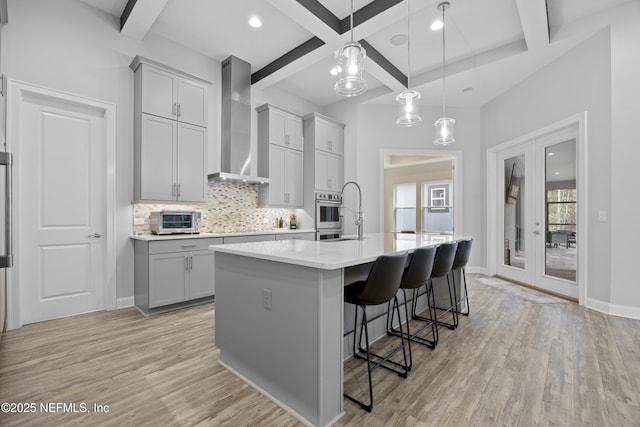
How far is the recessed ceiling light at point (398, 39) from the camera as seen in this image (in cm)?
398

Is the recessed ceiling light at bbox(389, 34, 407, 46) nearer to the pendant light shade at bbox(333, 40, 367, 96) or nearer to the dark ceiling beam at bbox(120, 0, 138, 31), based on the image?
the pendant light shade at bbox(333, 40, 367, 96)

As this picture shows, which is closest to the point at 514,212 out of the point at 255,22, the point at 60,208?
the point at 255,22

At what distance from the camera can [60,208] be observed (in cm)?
328

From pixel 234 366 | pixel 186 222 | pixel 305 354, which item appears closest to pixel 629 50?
pixel 305 354

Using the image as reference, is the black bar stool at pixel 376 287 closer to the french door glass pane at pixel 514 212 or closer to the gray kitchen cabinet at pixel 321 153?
the gray kitchen cabinet at pixel 321 153

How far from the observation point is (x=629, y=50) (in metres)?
3.34

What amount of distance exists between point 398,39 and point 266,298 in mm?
3848

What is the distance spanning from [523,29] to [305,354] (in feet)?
14.0

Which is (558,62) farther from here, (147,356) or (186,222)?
(147,356)

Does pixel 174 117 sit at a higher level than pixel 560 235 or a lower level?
higher

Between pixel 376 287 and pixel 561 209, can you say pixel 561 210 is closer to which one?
pixel 561 209

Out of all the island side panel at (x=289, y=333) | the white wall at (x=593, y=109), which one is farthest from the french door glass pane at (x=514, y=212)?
the island side panel at (x=289, y=333)

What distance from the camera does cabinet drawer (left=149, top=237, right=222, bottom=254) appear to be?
3.39 metres

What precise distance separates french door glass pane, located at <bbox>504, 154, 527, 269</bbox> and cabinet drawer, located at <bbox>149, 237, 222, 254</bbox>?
15.7 feet
